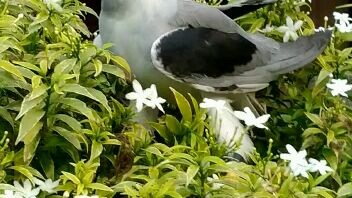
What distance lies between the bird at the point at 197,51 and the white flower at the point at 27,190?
331mm

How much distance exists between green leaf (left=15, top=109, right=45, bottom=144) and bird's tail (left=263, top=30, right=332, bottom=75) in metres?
0.48

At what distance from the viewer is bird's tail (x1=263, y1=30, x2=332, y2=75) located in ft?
4.92

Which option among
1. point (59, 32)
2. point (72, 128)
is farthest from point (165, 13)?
point (72, 128)

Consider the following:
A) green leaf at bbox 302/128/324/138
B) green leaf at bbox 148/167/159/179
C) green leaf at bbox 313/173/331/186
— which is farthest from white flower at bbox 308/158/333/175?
green leaf at bbox 148/167/159/179

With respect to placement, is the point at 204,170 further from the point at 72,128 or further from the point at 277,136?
the point at 277,136

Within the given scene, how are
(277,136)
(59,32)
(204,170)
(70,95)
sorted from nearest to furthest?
1. (204,170)
2. (70,95)
3. (59,32)
4. (277,136)

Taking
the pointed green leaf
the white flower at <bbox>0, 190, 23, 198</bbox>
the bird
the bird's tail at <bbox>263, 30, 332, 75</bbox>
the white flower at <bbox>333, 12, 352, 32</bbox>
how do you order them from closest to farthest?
the white flower at <bbox>0, 190, 23, 198</bbox>, the pointed green leaf, the bird, the bird's tail at <bbox>263, 30, 332, 75</bbox>, the white flower at <bbox>333, 12, 352, 32</bbox>

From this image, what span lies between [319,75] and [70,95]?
1.57ft

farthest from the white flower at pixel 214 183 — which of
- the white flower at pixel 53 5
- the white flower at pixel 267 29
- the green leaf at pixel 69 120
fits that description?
the white flower at pixel 267 29

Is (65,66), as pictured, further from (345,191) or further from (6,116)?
(345,191)

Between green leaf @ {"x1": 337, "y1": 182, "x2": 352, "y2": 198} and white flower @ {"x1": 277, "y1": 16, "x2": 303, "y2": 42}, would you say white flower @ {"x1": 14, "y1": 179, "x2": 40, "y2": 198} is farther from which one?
white flower @ {"x1": 277, "y1": 16, "x2": 303, "y2": 42}

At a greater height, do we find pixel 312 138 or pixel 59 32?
pixel 59 32

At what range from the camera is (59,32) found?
54.2 inches

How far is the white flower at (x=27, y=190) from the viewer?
111cm
